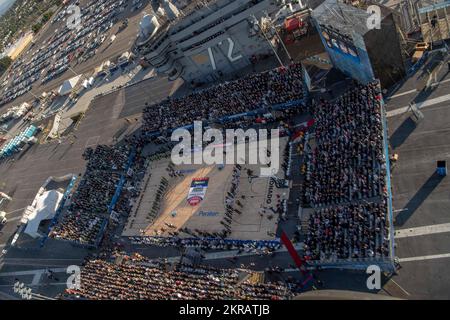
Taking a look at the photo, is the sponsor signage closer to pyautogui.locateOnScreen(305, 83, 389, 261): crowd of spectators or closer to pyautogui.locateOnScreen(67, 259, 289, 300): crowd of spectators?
pyautogui.locateOnScreen(67, 259, 289, 300): crowd of spectators

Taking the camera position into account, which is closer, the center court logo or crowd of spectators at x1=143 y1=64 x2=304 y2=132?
the center court logo

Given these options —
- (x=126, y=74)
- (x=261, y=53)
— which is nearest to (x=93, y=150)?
(x=126, y=74)

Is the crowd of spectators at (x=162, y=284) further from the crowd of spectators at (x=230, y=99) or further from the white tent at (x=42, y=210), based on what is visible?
the crowd of spectators at (x=230, y=99)

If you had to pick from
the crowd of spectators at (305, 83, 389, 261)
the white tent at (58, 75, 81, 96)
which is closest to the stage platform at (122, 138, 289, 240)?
the crowd of spectators at (305, 83, 389, 261)

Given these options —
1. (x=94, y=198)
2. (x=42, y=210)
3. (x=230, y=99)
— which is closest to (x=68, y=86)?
(x=42, y=210)

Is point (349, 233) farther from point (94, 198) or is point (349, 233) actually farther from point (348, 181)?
point (94, 198)
